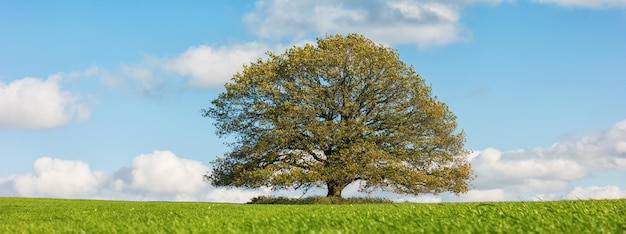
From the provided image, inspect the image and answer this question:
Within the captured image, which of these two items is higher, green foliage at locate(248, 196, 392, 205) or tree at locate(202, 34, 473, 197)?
tree at locate(202, 34, 473, 197)

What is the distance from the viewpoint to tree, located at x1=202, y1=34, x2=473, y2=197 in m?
39.6

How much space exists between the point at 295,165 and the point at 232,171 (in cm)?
455

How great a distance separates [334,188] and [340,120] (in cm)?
453

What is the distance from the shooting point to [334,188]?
40.8m

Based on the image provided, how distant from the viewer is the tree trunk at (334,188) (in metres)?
40.7

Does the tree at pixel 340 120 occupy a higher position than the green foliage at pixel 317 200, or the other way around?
the tree at pixel 340 120

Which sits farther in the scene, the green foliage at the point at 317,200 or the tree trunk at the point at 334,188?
the tree trunk at the point at 334,188

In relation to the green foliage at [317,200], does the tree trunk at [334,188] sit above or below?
above

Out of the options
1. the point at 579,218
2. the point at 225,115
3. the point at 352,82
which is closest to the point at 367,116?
the point at 352,82

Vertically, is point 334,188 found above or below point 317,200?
above

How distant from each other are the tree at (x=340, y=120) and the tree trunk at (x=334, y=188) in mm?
66

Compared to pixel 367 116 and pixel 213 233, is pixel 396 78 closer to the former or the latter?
pixel 367 116

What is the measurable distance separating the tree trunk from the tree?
7 centimetres

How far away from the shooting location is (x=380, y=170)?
3897cm
